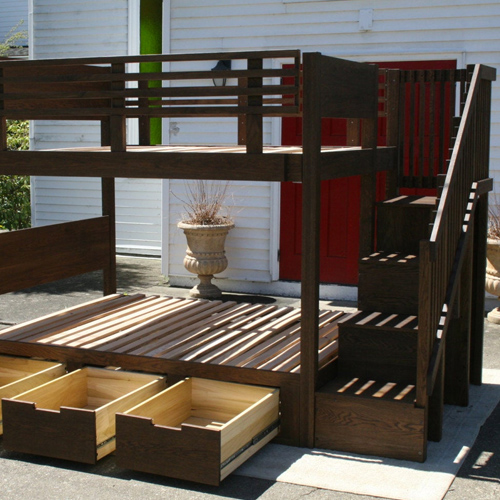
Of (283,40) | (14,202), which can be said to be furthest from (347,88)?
(14,202)

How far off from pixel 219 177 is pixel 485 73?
88.9 inches

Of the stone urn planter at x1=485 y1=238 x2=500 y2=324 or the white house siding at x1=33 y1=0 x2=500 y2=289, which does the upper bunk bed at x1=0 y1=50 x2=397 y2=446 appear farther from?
the white house siding at x1=33 y1=0 x2=500 y2=289

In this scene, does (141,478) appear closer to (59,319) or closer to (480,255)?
(59,319)

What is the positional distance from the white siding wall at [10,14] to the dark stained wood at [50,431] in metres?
16.1

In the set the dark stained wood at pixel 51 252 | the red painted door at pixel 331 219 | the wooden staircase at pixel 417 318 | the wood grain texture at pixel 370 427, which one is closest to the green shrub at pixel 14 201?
the red painted door at pixel 331 219

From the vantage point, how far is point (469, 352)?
6.16m

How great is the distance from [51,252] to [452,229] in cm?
340

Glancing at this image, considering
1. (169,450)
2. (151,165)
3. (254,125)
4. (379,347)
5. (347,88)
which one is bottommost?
(169,450)

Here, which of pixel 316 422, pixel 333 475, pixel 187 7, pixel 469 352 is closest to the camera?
pixel 333 475

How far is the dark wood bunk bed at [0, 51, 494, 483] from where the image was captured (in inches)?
200

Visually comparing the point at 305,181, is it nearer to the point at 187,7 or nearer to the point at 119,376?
the point at 119,376

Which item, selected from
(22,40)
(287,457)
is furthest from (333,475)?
(22,40)

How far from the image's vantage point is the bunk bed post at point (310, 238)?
5039mm

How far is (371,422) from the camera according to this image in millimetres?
5066
